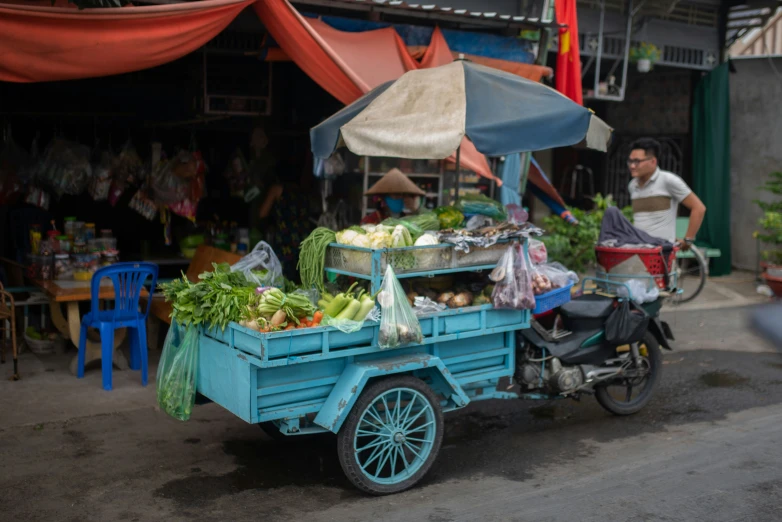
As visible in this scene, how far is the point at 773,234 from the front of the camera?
11508 mm

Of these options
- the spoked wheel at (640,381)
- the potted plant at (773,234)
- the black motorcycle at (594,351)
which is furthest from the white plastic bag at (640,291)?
the potted plant at (773,234)

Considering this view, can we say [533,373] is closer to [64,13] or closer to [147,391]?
[147,391]

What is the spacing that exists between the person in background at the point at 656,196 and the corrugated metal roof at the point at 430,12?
1881mm

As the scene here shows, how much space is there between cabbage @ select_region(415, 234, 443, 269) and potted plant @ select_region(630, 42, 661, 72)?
304 inches

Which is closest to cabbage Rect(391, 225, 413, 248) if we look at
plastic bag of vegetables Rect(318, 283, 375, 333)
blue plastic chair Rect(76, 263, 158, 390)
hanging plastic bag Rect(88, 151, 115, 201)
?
plastic bag of vegetables Rect(318, 283, 375, 333)

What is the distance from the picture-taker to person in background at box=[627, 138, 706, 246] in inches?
289

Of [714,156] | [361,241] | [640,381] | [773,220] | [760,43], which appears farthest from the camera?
[760,43]

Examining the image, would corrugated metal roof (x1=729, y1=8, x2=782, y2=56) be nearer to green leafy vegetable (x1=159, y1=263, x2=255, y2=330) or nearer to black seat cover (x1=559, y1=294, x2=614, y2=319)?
black seat cover (x1=559, y1=294, x2=614, y2=319)

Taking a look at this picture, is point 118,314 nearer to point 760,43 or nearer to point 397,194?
point 397,194

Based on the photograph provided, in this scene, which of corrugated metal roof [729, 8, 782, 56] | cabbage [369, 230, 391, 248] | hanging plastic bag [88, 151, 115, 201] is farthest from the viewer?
corrugated metal roof [729, 8, 782, 56]

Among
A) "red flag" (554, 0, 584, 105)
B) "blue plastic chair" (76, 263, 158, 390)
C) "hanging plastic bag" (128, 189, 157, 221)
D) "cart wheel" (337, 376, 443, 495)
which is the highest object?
"red flag" (554, 0, 584, 105)

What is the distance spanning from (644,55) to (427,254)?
791 cm

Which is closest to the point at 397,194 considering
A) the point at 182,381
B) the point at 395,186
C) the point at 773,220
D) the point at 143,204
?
the point at 395,186

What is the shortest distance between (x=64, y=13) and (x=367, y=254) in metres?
2.90
